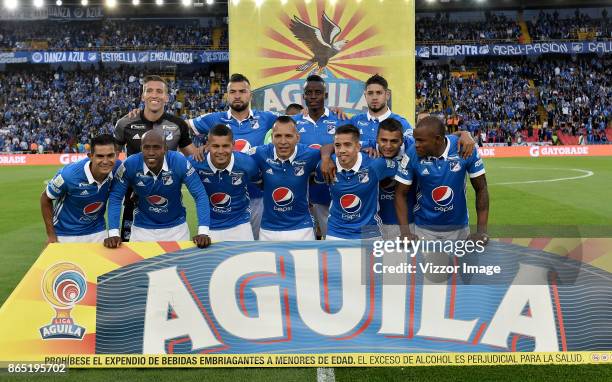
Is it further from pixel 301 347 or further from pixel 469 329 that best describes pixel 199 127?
pixel 469 329

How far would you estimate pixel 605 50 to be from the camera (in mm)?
38031

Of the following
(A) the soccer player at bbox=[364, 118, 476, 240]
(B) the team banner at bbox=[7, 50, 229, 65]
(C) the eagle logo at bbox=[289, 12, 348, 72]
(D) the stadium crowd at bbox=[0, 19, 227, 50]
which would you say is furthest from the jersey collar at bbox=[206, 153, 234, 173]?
(D) the stadium crowd at bbox=[0, 19, 227, 50]

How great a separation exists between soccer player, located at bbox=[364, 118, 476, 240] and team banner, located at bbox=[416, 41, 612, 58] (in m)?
35.1

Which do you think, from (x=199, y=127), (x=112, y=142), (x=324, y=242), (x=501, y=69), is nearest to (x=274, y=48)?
(x=199, y=127)

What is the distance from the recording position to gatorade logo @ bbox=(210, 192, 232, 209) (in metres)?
5.61

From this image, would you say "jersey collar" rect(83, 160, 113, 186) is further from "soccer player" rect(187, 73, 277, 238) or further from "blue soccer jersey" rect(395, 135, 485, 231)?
"blue soccer jersey" rect(395, 135, 485, 231)

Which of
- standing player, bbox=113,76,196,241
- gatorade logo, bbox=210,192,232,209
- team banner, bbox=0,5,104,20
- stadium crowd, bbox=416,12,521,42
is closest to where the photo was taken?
gatorade logo, bbox=210,192,232,209

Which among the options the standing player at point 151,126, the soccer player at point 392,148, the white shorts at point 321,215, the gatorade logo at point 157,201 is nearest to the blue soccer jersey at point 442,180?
the soccer player at point 392,148

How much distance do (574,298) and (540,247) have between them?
41cm

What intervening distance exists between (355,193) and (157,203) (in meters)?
1.81

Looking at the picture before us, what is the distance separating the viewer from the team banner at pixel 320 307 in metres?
4.01

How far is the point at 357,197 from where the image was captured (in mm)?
5141

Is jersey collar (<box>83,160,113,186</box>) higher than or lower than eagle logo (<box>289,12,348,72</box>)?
lower

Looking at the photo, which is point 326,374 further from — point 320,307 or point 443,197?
point 443,197
